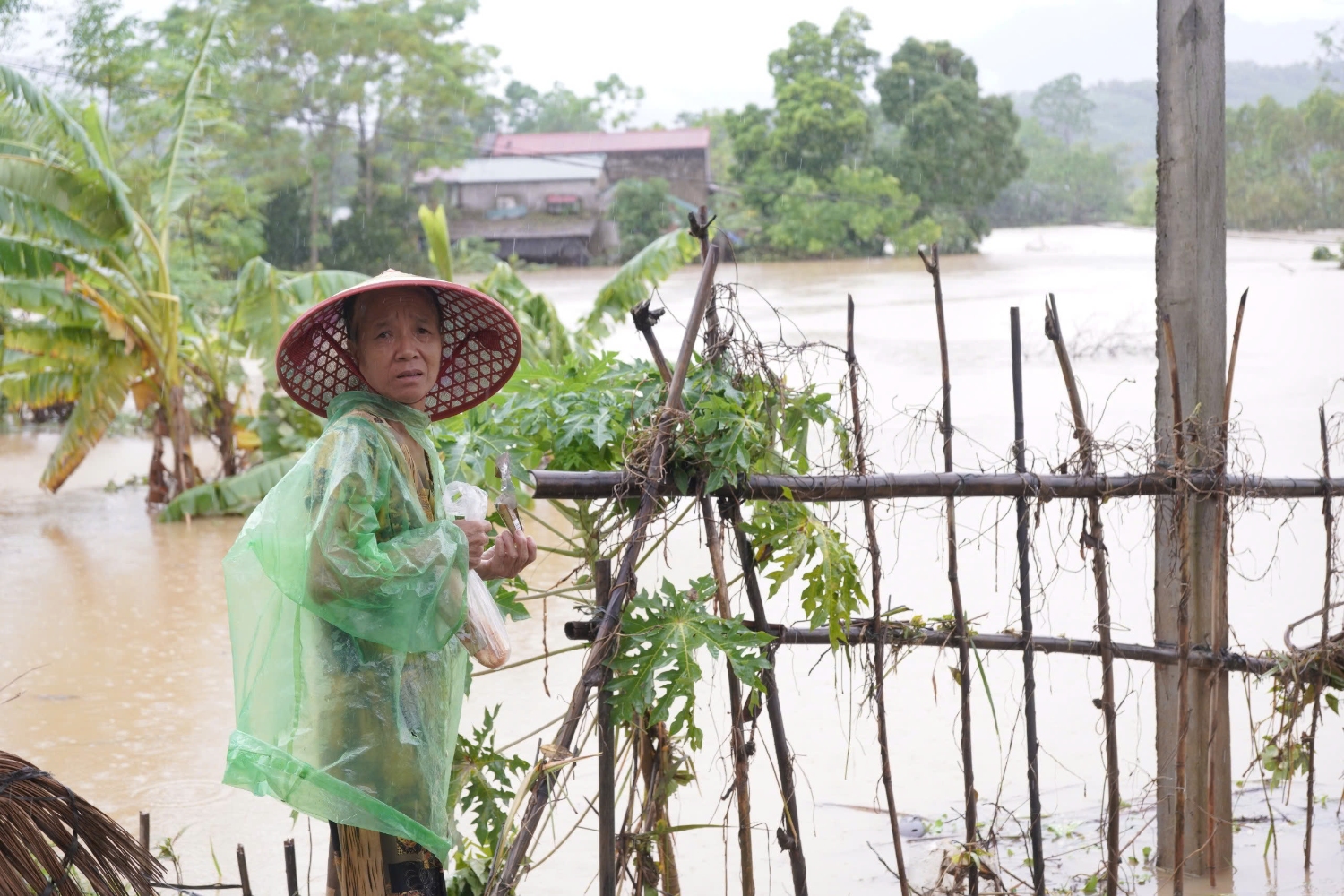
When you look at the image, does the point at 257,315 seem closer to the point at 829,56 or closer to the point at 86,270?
the point at 86,270

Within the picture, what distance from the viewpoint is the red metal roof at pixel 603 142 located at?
32.7 m

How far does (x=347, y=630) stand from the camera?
1.71 meters

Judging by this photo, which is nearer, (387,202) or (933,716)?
(933,716)

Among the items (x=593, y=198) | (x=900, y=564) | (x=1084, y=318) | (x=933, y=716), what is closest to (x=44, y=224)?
(x=900, y=564)

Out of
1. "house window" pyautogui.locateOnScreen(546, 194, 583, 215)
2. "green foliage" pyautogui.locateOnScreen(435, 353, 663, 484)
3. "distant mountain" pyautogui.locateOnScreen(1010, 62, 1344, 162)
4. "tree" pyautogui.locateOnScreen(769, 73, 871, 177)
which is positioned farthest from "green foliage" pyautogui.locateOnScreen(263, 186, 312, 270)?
"distant mountain" pyautogui.locateOnScreen(1010, 62, 1344, 162)

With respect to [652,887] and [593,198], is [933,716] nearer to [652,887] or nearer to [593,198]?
[652,887]

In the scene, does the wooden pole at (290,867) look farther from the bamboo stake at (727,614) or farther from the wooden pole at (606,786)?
the bamboo stake at (727,614)

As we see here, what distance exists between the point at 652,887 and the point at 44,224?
7752 mm

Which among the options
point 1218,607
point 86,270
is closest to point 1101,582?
point 1218,607

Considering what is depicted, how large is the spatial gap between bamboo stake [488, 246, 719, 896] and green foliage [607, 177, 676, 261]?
28365mm

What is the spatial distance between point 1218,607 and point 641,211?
28.5 meters

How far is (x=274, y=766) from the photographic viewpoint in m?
1.73

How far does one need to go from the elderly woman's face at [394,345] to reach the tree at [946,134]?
29.1 metres

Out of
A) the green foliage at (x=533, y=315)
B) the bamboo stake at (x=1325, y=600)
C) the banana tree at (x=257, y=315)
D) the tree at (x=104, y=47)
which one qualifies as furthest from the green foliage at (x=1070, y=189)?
the bamboo stake at (x=1325, y=600)
